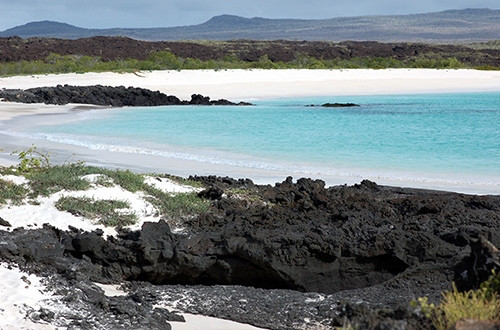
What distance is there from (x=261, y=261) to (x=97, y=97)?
2787cm

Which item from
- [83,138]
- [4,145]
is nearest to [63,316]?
[4,145]

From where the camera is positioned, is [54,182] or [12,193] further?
[54,182]

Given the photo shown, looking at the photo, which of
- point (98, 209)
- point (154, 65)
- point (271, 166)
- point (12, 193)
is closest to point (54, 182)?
point (12, 193)

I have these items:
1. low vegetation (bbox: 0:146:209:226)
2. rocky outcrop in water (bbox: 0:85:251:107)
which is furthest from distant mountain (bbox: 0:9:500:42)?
low vegetation (bbox: 0:146:209:226)

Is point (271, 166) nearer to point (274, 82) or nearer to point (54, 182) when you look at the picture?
point (54, 182)

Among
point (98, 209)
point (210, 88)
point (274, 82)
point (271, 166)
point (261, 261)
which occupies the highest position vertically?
point (274, 82)

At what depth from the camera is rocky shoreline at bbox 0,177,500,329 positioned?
5621 mm

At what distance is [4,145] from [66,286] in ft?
38.2

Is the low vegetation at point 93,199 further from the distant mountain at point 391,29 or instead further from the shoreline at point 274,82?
the distant mountain at point 391,29

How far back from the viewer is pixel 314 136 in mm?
20391

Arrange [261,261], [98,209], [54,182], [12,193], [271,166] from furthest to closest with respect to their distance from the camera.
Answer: [271,166] < [54,182] < [12,193] < [98,209] < [261,261]

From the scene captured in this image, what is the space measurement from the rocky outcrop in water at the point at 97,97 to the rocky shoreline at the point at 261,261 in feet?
83.1

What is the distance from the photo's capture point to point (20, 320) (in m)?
4.91

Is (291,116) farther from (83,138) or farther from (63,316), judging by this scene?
(63,316)
